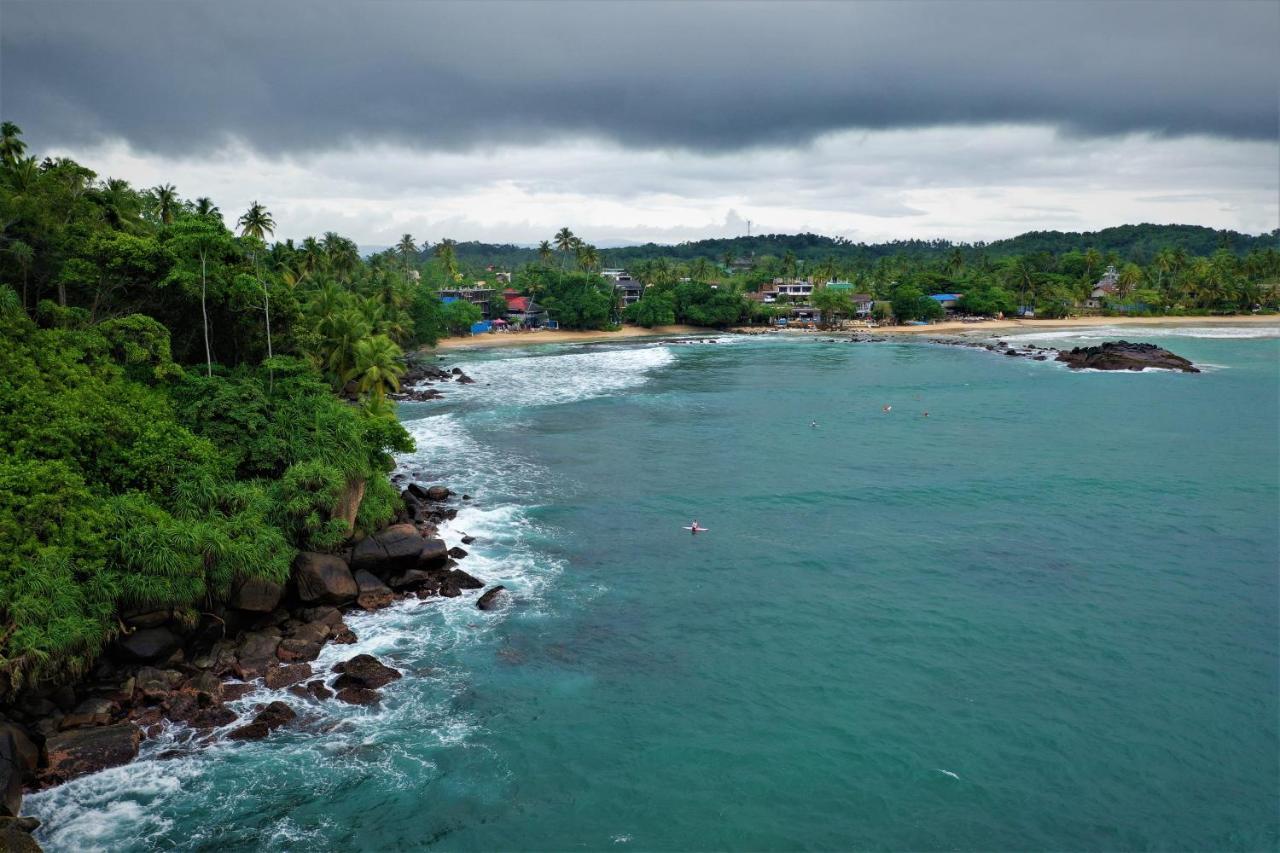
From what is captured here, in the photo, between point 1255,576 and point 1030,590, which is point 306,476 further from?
point 1255,576

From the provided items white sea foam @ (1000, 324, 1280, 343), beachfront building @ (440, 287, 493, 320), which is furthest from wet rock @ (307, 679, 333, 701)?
white sea foam @ (1000, 324, 1280, 343)

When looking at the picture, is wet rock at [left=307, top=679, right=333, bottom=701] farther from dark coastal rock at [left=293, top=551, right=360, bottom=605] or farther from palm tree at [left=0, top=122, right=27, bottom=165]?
palm tree at [left=0, top=122, right=27, bottom=165]

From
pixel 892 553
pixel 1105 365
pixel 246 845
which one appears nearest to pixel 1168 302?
pixel 1105 365

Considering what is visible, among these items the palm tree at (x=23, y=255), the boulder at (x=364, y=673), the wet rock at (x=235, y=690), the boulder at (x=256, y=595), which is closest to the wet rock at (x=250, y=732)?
the wet rock at (x=235, y=690)

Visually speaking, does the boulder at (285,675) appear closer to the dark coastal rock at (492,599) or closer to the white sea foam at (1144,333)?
the dark coastal rock at (492,599)

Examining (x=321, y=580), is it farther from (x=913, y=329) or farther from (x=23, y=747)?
(x=913, y=329)

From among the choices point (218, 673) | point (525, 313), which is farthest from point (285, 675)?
point (525, 313)
